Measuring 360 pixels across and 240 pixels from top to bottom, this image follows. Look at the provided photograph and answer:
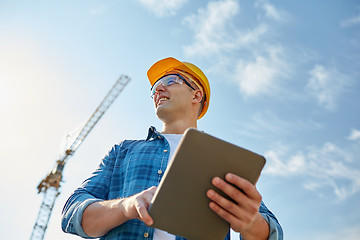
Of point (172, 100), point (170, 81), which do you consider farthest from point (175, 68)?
point (172, 100)

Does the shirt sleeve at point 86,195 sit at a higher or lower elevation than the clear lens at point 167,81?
lower

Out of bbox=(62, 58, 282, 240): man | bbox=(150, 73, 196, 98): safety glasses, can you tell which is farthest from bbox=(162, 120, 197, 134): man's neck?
bbox=(150, 73, 196, 98): safety glasses

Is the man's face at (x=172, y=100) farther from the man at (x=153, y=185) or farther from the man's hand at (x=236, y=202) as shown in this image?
the man's hand at (x=236, y=202)

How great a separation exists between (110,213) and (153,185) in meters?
0.57

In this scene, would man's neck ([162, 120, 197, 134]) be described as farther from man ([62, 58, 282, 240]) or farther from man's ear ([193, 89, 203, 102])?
man's ear ([193, 89, 203, 102])

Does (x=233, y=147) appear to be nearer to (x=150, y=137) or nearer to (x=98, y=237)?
(x=98, y=237)

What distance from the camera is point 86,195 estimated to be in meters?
3.06

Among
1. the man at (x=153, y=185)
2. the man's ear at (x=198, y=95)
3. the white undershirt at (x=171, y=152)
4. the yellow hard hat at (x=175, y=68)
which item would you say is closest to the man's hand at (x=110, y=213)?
the man at (x=153, y=185)

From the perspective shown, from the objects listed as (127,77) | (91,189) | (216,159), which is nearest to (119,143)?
(91,189)

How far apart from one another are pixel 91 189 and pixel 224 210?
4.93 feet

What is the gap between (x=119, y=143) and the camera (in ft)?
12.5

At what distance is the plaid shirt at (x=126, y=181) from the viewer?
9.30 ft

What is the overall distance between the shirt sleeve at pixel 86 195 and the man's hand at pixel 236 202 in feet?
3.68

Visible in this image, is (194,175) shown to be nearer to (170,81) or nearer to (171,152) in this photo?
(171,152)
